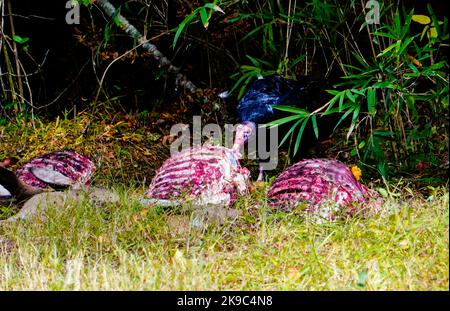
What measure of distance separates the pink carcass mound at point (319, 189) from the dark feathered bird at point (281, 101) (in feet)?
1.63

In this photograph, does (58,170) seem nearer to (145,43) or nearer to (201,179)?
(201,179)

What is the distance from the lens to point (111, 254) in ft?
9.21

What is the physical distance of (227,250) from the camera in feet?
9.51

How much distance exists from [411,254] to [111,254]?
114 cm

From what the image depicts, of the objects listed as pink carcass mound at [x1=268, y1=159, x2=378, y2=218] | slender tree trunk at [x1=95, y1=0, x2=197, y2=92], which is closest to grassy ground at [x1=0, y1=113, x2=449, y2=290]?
pink carcass mound at [x1=268, y1=159, x2=378, y2=218]

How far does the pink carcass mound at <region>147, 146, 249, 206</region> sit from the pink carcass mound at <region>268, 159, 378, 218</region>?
0.21 meters

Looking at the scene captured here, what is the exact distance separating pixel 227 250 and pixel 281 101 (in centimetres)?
139

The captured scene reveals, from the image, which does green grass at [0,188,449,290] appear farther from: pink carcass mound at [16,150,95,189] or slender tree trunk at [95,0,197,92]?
slender tree trunk at [95,0,197,92]

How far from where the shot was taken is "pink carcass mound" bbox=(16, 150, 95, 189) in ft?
12.6

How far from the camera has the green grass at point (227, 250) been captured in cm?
246

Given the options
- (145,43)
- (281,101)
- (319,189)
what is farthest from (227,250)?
(145,43)

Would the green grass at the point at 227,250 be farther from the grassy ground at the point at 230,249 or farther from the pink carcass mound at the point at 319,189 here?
the pink carcass mound at the point at 319,189

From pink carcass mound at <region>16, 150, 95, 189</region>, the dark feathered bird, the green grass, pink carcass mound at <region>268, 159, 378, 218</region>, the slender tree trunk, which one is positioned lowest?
the green grass

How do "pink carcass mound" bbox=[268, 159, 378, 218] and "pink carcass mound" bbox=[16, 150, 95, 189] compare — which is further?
"pink carcass mound" bbox=[16, 150, 95, 189]
